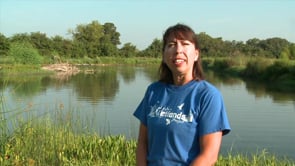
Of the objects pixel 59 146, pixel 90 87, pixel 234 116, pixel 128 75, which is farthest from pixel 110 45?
pixel 59 146

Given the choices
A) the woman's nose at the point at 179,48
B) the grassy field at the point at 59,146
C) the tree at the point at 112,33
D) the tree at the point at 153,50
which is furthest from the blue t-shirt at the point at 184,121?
the tree at the point at 112,33

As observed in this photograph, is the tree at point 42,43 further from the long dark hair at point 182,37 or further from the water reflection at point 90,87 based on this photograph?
the long dark hair at point 182,37

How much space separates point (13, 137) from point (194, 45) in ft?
9.36

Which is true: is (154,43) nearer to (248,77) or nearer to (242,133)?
(248,77)

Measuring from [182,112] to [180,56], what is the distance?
0.73 ft

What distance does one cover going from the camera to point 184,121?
61.7 inches

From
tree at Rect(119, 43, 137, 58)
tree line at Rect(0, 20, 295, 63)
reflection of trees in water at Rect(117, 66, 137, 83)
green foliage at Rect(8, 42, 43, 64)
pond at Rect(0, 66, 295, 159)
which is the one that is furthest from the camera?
tree at Rect(119, 43, 137, 58)

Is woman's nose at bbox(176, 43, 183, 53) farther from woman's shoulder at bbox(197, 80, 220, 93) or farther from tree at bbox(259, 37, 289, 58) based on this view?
tree at bbox(259, 37, 289, 58)

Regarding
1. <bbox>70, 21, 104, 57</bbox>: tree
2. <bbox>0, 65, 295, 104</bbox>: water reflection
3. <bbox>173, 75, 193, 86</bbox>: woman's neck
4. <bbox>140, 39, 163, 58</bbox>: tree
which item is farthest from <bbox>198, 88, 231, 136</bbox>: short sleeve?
<bbox>140, 39, 163, 58</bbox>: tree

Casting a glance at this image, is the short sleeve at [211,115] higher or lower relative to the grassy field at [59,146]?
higher

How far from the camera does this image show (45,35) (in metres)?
48.7

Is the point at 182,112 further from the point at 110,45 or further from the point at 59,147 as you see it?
the point at 110,45

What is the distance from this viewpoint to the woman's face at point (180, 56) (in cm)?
164

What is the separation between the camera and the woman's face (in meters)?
1.64
